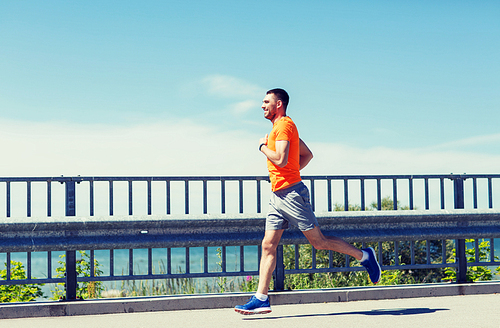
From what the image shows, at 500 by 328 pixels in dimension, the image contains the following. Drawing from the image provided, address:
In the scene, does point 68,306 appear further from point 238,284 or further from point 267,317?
point 238,284

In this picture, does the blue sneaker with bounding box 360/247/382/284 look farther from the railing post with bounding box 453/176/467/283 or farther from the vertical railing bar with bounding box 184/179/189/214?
the vertical railing bar with bounding box 184/179/189/214

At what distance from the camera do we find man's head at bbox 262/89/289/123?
5.11m

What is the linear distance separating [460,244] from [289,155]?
9.84 feet

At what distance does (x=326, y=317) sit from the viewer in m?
4.87

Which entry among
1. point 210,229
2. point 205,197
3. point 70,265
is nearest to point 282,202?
point 210,229

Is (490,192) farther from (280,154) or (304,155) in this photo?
(280,154)

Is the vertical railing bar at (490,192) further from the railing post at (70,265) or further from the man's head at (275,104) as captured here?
the railing post at (70,265)

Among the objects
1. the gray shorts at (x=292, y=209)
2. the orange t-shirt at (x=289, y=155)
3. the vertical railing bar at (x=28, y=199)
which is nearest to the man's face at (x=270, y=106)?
the orange t-shirt at (x=289, y=155)

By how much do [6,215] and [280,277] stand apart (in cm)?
307

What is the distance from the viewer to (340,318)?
15.8 ft

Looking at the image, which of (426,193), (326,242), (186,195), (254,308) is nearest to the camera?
(254,308)

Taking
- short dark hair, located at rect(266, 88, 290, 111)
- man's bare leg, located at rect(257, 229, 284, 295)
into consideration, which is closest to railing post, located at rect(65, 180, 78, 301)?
man's bare leg, located at rect(257, 229, 284, 295)

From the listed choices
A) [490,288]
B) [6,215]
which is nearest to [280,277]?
[490,288]

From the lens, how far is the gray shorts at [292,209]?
4.91 metres
